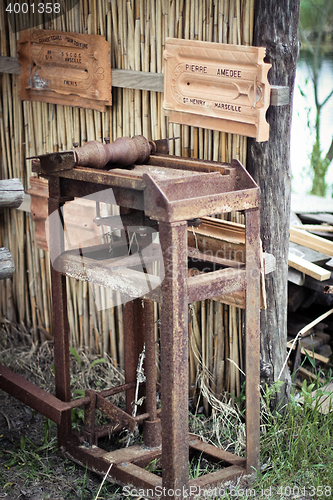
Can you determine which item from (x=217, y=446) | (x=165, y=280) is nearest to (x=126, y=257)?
(x=165, y=280)

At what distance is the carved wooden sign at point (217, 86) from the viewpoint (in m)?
2.99

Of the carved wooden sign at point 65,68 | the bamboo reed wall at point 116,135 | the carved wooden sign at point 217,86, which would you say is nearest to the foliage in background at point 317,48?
the bamboo reed wall at point 116,135

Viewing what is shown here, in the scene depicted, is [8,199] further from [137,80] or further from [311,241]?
[311,241]

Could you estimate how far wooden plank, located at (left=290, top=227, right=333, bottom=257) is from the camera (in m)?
3.97

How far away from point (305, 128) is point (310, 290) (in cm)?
437

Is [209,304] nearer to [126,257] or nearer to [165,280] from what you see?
[126,257]

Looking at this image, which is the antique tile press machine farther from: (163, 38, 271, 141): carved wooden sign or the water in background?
the water in background

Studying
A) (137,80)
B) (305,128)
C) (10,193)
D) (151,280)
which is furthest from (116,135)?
(305,128)

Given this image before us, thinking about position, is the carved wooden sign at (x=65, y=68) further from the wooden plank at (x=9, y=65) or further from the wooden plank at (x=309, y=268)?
the wooden plank at (x=309, y=268)

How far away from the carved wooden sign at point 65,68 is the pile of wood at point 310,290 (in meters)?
1.58

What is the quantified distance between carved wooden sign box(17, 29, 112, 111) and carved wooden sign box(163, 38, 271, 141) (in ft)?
1.77

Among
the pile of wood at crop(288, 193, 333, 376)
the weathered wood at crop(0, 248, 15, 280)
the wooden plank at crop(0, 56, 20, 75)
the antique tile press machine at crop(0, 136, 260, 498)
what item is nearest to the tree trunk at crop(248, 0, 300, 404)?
the pile of wood at crop(288, 193, 333, 376)

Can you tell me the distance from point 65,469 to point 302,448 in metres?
1.31

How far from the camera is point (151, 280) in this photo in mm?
2654
